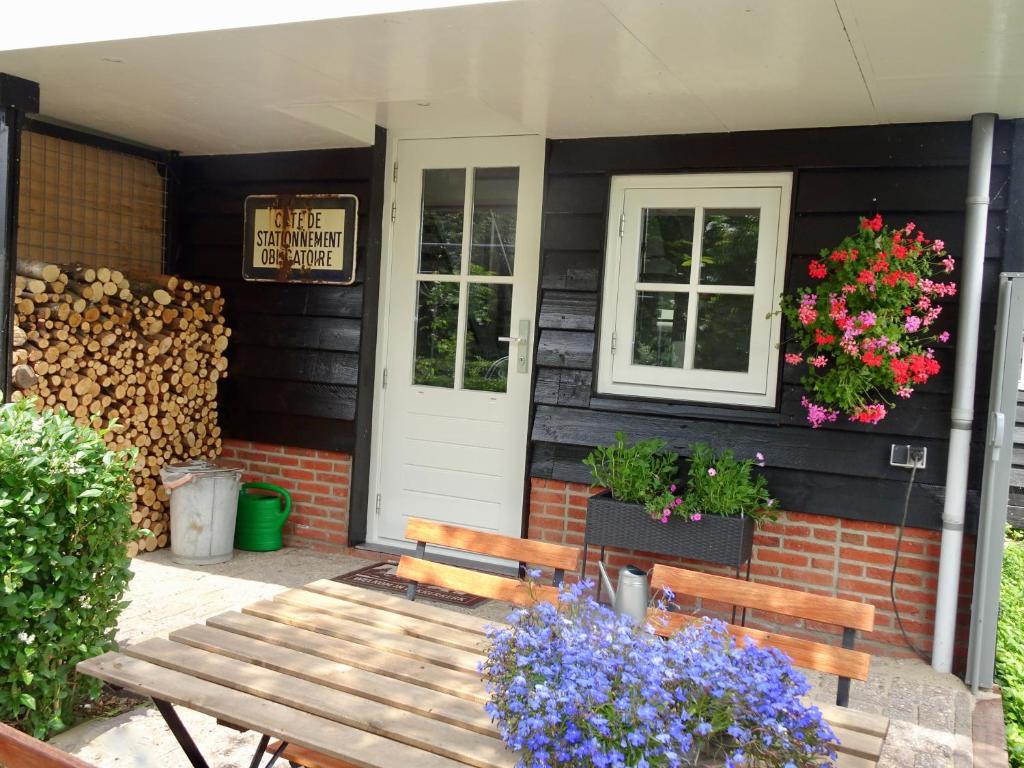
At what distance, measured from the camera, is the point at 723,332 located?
4.38 metres

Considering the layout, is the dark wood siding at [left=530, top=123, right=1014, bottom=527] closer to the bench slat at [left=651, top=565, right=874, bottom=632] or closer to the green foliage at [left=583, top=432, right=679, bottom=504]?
the green foliage at [left=583, top=432, right=679, bottom=504]

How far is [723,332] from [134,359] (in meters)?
3.21

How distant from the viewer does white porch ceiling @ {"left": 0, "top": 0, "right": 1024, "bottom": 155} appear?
9.45 feet

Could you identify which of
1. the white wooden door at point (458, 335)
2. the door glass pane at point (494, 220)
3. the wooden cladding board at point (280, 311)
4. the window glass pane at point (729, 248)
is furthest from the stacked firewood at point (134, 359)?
the window glass pane at point (729, 248)

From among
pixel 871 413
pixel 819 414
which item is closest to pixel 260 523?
pixel 819 414

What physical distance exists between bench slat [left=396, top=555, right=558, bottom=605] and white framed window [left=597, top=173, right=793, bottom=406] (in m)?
1.93

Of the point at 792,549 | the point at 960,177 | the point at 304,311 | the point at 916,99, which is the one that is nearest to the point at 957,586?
the point at 792,549

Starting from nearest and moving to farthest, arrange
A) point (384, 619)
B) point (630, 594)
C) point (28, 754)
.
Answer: point (28, 754) → point (630, 594) → point (384, 619)

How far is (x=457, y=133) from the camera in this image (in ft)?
16.5

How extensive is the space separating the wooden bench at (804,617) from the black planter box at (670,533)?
1363 mm

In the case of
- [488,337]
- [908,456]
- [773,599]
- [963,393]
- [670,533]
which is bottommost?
[670,533]

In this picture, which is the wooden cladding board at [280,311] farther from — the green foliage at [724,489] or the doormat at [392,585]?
the green foliage at [724,489]

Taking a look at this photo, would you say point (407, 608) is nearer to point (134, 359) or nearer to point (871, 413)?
point (871, 413)

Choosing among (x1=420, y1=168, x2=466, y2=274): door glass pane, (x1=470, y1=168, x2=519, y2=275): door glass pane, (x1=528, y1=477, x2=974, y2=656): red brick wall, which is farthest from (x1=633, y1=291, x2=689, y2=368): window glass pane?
(x1=420, y1=168, x2=466, y2=274): door glass pane
